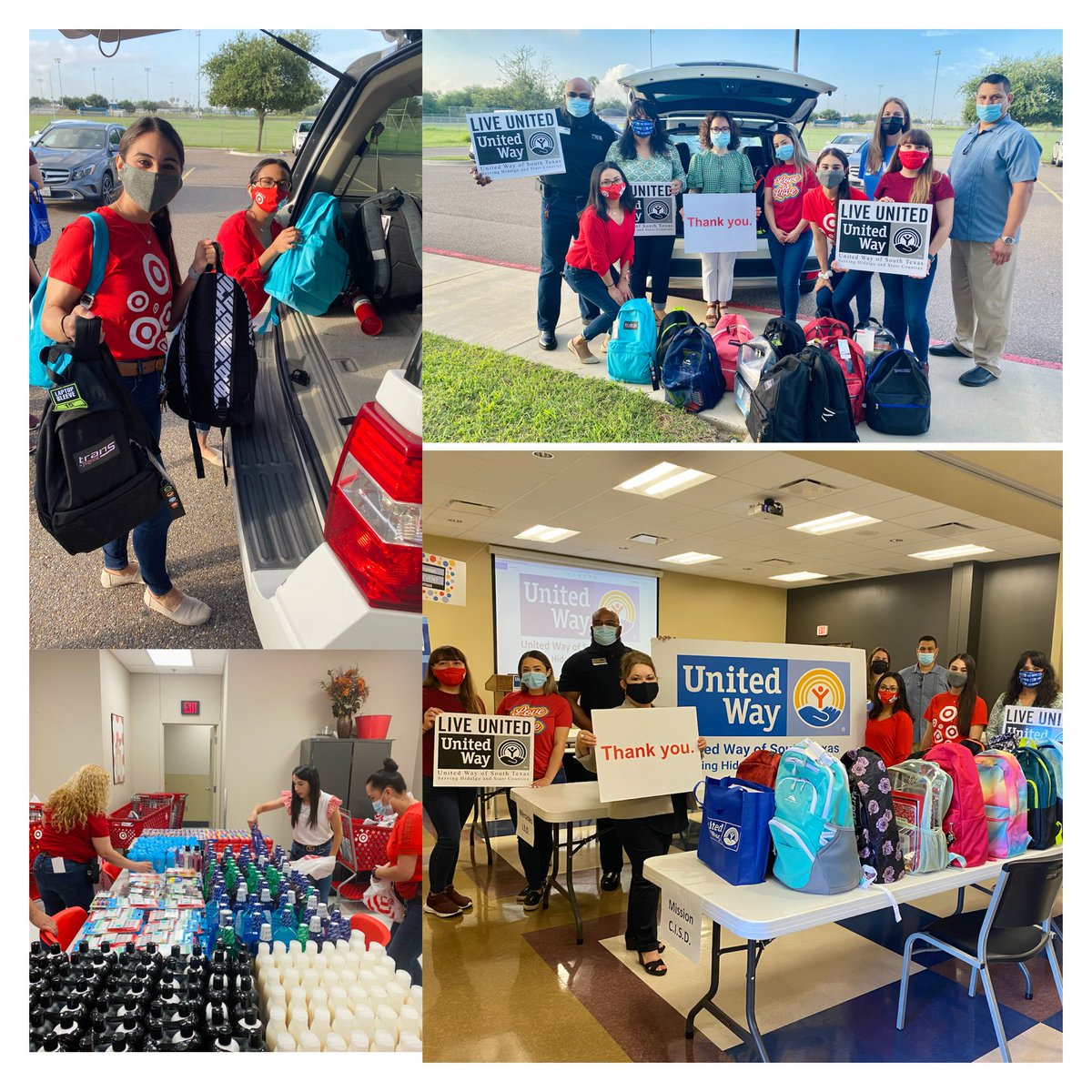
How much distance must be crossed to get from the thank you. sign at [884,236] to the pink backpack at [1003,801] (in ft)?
6.04

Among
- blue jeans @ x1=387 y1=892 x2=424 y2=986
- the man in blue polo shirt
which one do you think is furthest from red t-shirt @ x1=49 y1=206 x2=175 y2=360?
the man in blue polo shirt

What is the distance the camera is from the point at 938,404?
102 inches

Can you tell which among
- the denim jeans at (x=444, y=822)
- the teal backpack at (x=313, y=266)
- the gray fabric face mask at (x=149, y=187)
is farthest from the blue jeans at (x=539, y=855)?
the gray fabric face mask at (x=149, y=187)

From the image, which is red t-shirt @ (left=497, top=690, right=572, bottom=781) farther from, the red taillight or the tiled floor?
the red taillight

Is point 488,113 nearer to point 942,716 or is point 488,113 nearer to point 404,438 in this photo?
point 404,438

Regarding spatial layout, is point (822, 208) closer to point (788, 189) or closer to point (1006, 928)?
point (788, 189)

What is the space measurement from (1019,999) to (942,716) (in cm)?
110

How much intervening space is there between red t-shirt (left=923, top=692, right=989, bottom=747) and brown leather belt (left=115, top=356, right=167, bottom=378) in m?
3.31

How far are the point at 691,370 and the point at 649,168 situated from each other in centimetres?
Result: 67

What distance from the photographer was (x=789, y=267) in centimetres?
264

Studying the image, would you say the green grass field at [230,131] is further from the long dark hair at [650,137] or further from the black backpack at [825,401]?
the black backpack at [825,401]

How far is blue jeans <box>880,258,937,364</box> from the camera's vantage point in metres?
2.60

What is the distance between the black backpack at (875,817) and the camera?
259 cm
